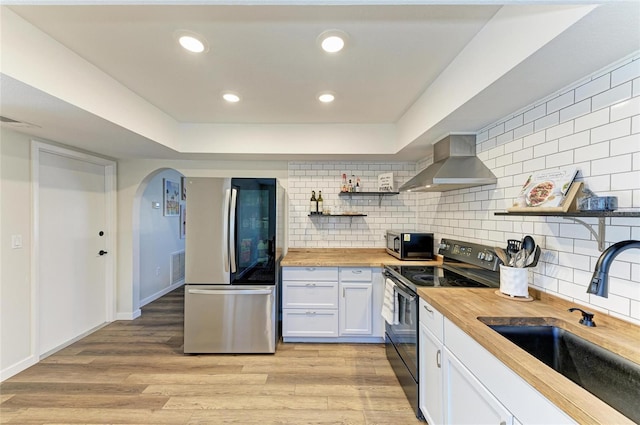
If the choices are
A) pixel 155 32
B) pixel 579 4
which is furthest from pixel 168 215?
pixel 579 4

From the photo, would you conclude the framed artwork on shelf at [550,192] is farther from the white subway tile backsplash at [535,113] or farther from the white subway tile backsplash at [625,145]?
the white subway tile backsplash at [535,113]

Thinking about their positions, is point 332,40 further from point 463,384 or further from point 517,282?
point 463,384

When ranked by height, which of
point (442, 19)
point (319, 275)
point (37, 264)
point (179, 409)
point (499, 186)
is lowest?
point (179, 409)

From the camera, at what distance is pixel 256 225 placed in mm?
2750

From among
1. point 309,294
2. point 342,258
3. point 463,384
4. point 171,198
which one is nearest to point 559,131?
point 463,384

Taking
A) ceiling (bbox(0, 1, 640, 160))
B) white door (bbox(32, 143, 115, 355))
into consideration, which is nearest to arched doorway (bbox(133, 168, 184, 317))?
white door (bbox(32, 143, 115, 355))

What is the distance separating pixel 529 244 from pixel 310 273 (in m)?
1.91

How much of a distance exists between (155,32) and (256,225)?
1.73 meters

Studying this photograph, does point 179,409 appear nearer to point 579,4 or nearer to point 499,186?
point 499,186

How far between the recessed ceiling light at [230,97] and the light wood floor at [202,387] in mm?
2461

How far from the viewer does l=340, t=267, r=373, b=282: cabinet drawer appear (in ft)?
9.21

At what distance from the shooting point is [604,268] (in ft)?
3.26

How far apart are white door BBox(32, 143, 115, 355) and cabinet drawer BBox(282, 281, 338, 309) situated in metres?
2.36

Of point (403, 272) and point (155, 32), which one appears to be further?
point (403, 272)
